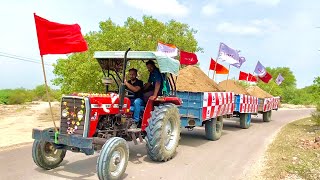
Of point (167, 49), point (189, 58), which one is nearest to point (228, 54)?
point (189, 58)

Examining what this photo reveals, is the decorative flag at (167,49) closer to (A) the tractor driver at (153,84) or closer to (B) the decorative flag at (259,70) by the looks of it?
(A) the tractor driver at (153,84)

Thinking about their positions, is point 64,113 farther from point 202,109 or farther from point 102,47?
point 102,47

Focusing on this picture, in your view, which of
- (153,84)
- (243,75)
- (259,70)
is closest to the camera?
(153,84)

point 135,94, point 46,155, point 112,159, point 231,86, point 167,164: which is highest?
point 231,86

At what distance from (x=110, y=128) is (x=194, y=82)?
4.97 meters

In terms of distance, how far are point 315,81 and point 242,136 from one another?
5.28m

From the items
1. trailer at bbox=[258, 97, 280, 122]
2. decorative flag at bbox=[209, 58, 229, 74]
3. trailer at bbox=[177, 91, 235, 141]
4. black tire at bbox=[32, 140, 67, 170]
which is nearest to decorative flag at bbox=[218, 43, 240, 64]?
decorative flag at bbox=[209, 58, 229, 74]

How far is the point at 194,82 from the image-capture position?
11602 millimetres

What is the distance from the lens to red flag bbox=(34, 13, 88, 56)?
620cm

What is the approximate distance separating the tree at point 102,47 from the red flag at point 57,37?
8190 mm

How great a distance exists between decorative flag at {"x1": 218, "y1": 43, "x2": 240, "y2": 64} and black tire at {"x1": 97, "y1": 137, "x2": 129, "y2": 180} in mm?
10957

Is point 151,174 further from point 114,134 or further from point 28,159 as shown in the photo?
point 28,159

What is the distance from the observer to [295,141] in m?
12.2

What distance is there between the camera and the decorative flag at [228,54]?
16.4 m
